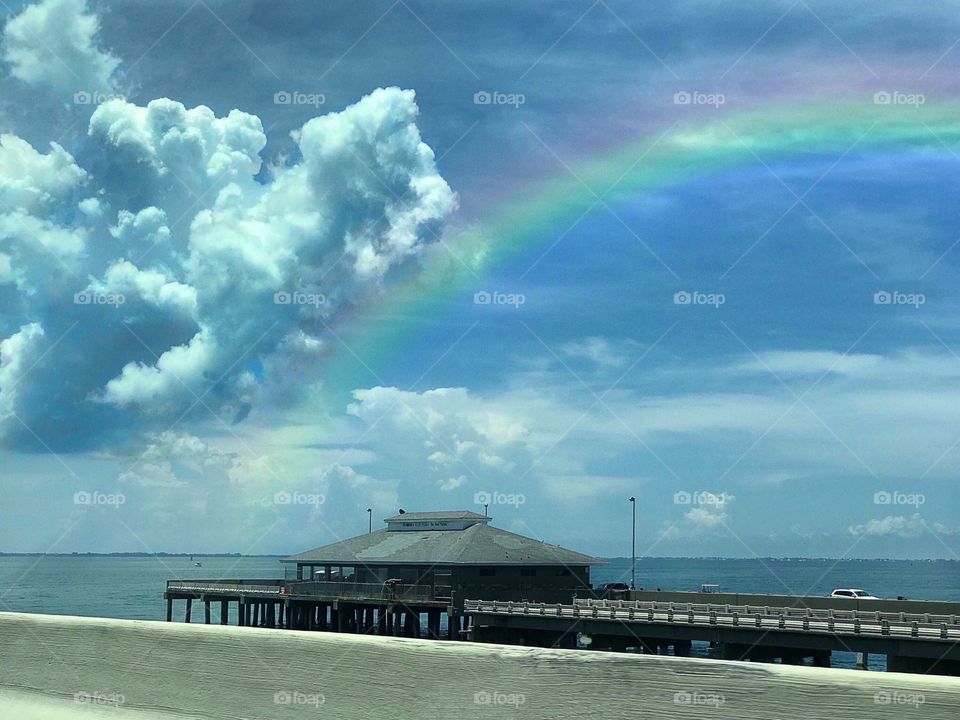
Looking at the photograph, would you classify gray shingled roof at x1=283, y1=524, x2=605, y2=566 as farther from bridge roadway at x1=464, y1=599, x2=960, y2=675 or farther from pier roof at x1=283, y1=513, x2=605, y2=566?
bridge roadway at x1=464, y1=599, x2=960, y2=675

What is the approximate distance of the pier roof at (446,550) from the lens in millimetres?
56844

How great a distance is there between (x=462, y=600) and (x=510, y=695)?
4576cm

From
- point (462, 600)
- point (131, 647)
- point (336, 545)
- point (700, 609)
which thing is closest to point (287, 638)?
point (131, 647)

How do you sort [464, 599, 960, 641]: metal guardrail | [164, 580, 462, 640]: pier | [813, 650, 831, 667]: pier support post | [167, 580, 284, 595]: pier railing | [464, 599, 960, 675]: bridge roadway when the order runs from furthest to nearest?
[167, 580, 284, 595]: pier railing < [164, 580, 462, 640]: pier < [813, 650, 831, 667]: pier support post < [464, 599, 960, 641]: metal guardrail < [464, 599, 960, 675]: bridge roadway

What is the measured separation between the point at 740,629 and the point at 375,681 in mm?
33294

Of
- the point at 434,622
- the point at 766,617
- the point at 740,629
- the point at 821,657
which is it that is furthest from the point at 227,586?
the point at 766,617

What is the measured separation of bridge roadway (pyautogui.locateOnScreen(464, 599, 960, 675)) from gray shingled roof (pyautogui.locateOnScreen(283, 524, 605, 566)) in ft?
16.8

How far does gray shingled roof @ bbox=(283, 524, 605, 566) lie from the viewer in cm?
5681

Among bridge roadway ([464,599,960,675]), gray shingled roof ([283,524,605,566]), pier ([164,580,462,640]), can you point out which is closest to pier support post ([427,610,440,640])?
pier ([164,580,462,640])

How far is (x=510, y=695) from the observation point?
32.3ft

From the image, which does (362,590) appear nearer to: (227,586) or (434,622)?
(434,622)

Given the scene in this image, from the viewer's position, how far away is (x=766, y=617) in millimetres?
40875

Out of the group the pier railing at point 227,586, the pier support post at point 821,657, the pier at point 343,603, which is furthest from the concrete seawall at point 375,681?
the pier railing at point 227,586

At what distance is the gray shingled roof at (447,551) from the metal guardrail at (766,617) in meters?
7.35
